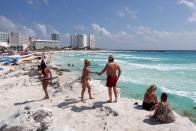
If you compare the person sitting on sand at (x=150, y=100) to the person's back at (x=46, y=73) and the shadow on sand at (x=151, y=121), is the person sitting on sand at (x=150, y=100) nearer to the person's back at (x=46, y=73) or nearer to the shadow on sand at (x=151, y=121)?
the shadow on sand at (x=151, y=121)

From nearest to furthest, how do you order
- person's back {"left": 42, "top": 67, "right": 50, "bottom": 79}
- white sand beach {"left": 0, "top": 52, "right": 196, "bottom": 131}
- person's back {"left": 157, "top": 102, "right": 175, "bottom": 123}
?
white sand beach {"left": 0, "top": 52, "right": 196, "bottom": 131} < person's back {"left": 157, "top": 102, "right": 175, "bottom": 123} < person's back {"left": 42, "top": 67, "right": 50, "bottom": 79}

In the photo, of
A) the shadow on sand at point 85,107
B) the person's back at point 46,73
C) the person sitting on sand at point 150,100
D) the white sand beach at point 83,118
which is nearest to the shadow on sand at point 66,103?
the white sand beach at point 83,118

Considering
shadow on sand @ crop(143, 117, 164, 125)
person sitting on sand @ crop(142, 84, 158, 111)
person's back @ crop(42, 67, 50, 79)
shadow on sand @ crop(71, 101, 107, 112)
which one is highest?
person's back @ crop(42, 67, 50, 79)

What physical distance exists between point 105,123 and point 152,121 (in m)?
1.31

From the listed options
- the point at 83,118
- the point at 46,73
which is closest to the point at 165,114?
the point at 83,118

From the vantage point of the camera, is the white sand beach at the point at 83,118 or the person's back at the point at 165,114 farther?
the person's back at the point at 165,114

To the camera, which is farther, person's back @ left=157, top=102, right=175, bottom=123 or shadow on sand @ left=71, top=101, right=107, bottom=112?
shadow on sand @ left=71, top=101, right=107, bottom=112

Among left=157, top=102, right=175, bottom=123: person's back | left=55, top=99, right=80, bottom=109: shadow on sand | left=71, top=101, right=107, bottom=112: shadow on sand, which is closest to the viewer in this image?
left=157, top=102, right=175, bottom=123: person's back

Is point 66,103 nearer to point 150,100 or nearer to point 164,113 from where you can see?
point 150,100

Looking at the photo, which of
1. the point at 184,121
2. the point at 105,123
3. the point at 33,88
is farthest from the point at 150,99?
the point at 33,88

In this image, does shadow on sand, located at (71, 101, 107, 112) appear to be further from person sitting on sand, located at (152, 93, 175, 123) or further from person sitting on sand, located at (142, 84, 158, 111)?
person sitting on sand, located at (152, 93, 175, 123)

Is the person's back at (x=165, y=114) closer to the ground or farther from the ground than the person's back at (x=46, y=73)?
closer to the ground

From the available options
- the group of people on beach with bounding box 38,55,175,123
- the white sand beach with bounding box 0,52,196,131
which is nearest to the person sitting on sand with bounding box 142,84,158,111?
the group of people on beach with bounding box 38,55,175,123

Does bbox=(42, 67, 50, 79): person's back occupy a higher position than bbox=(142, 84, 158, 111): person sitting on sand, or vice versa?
bbox=(42, 67, 50, 79): person's back
